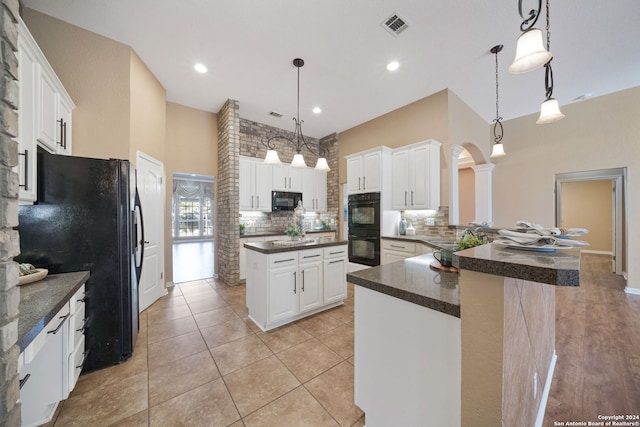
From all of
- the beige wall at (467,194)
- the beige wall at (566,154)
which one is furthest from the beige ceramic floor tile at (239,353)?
the beige wall at (467,194)

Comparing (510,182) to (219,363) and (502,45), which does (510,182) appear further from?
(219,363)

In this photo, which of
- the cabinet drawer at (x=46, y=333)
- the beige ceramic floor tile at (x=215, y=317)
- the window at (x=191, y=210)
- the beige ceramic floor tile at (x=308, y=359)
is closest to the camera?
the cabinet drawer at (x=46, y=333)

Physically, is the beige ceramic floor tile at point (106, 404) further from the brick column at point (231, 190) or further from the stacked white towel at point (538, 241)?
the stacked white towel at point (538, 241)

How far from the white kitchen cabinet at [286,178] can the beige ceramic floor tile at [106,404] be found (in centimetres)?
382

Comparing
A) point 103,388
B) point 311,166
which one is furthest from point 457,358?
Answer: point 311,166

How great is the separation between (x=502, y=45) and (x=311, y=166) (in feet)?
13.6

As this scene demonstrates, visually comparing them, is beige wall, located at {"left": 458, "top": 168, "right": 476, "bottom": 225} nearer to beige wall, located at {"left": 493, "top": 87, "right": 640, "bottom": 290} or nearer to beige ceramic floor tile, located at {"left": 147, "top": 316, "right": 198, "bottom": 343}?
beige wall, located at {"left": 493, "top": 87, "right": 640, "bottom": 290}

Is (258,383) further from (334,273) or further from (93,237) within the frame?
(93,237)

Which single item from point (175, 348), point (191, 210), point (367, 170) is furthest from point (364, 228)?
point (191, 210)

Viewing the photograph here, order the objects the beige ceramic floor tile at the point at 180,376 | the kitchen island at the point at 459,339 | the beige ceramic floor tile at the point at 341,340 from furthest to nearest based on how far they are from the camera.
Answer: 1. the beige ceramic floor tile at the point at 341,340
2. the beige ceramic floor tile at the point at 180,376
3. the kitchen island at the point at 459,339

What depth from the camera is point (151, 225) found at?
3340 mm

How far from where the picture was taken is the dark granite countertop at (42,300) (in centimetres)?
96

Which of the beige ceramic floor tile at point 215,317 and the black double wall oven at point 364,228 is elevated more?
the black double wall oven at point 364,228

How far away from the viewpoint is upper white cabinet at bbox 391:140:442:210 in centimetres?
372
